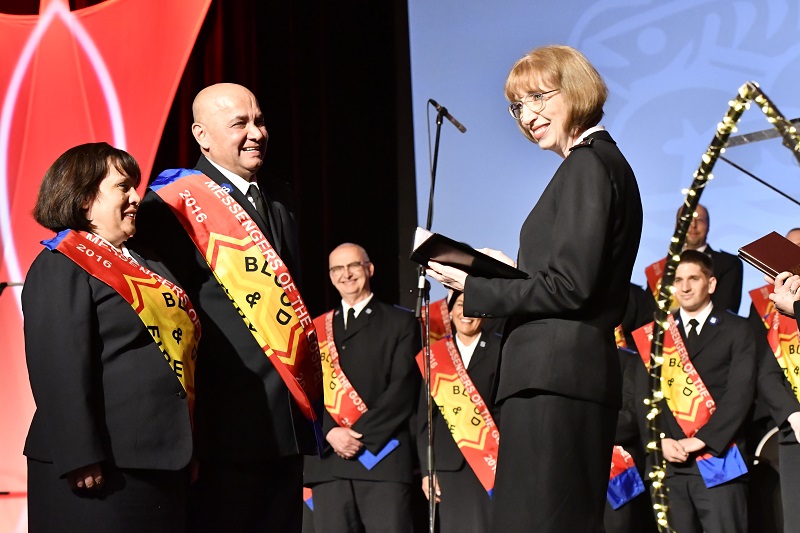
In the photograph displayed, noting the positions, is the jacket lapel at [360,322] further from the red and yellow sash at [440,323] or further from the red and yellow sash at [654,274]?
the red and yellow sash at [654,274]

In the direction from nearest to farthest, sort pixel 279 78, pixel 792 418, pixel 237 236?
1. pixel 237 236
2. pixel 792 418
3. pixel 279 78

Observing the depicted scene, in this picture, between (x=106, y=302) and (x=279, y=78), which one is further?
(x=279, y=78)

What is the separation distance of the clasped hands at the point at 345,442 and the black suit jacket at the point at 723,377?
144 cm

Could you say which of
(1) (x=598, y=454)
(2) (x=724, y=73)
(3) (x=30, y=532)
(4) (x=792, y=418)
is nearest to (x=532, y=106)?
(1) (x=598, y=454)

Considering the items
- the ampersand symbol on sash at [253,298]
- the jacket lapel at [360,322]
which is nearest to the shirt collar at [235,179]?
the ampersand symbol on sash at [253,298]

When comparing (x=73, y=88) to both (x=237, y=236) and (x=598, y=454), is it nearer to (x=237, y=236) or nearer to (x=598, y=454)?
(x=237, y=236)

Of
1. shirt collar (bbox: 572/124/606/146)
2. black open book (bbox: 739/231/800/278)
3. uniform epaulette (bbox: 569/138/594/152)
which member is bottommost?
black open book (bbox: 739/231/800/278)

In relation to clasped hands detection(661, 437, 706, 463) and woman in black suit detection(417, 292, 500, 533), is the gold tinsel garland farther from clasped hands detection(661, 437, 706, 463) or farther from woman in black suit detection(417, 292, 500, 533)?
woman in black suit detection(417, 292, 500, 533)

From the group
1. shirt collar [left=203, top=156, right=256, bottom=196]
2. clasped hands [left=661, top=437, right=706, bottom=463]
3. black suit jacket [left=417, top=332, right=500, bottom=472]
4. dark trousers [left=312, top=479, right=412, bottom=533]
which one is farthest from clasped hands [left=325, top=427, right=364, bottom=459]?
shirt collar [left=203, top=156, right=256, bottom=196]

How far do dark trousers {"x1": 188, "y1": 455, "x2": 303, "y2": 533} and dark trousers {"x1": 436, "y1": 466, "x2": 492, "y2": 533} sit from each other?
2.10 meters

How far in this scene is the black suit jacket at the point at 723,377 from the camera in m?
4.38

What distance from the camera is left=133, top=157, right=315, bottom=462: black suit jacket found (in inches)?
99.2

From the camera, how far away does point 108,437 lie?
2338 millimetres

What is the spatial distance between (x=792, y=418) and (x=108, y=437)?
10.1 ft
